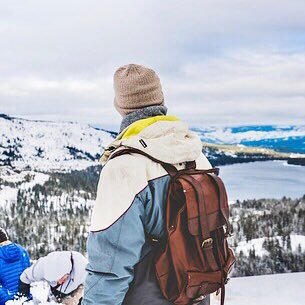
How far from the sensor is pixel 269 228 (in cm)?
2727

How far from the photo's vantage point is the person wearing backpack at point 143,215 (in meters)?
1.36

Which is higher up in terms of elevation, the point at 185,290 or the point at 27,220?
the point at 185,290

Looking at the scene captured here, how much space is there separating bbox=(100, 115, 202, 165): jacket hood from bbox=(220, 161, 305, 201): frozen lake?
30.0m

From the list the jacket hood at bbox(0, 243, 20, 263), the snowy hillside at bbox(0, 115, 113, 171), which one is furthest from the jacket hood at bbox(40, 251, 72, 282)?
the snowy hillside at bbox(0, 115, 113, 171)

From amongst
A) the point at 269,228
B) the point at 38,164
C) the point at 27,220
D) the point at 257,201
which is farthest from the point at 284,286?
the point at 38,164

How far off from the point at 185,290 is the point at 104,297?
0.69 ft

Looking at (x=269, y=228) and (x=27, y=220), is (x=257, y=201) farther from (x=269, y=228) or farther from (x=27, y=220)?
(x=27, y=220)

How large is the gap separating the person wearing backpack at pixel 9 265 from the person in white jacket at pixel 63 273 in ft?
2.74

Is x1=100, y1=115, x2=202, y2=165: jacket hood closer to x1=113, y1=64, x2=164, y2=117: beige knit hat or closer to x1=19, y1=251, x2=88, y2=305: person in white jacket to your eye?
x1=113, y1=64, x2=164, y2=117: beige knit hat

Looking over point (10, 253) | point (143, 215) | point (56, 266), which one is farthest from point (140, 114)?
point (10, 253)

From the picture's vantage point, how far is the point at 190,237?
1423 millimetres

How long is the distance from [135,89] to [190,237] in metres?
0.42

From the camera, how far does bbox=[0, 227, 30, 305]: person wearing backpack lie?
3148mm

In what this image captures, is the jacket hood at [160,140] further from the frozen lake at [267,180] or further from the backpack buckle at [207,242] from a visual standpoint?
the frozen lake at [267,180]
